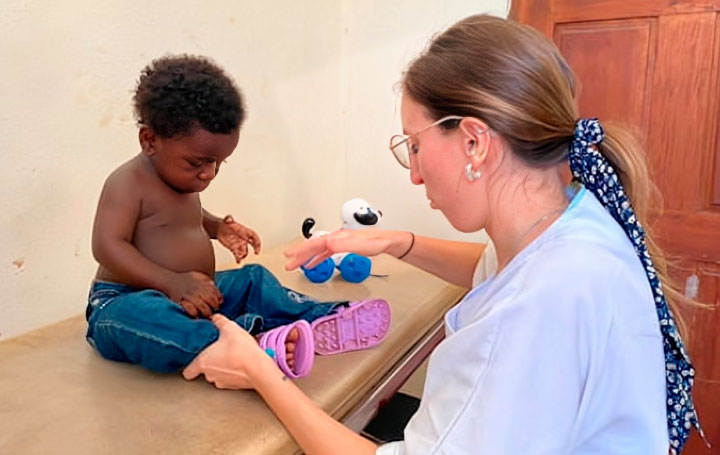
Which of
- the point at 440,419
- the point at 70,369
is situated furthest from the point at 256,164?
the point at 440,419

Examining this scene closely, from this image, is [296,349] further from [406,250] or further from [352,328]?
[406,250]

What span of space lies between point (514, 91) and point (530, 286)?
0.21m

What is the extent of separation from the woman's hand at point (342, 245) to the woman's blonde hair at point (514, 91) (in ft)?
1.27

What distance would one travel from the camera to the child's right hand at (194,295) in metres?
0.86

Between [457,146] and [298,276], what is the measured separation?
0.74m

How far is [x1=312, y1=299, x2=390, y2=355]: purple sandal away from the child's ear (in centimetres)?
39

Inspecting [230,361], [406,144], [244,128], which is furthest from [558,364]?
[244,128]

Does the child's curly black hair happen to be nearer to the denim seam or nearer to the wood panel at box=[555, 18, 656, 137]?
the denim seam

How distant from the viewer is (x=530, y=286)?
0.56 meters

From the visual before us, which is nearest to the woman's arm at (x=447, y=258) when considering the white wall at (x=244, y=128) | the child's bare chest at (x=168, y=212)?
the child's bare chest at (x=168, y=212)

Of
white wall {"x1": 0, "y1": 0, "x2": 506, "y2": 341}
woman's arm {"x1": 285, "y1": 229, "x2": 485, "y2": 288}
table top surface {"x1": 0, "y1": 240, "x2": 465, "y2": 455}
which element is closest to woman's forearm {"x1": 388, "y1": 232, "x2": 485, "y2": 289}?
woman's arm {"x1": 285, "y1": 229, "x2": 485, "y2": 288}

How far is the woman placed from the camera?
544 mm

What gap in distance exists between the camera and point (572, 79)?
0.69m

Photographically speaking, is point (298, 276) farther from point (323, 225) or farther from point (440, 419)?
point (440, 419)
